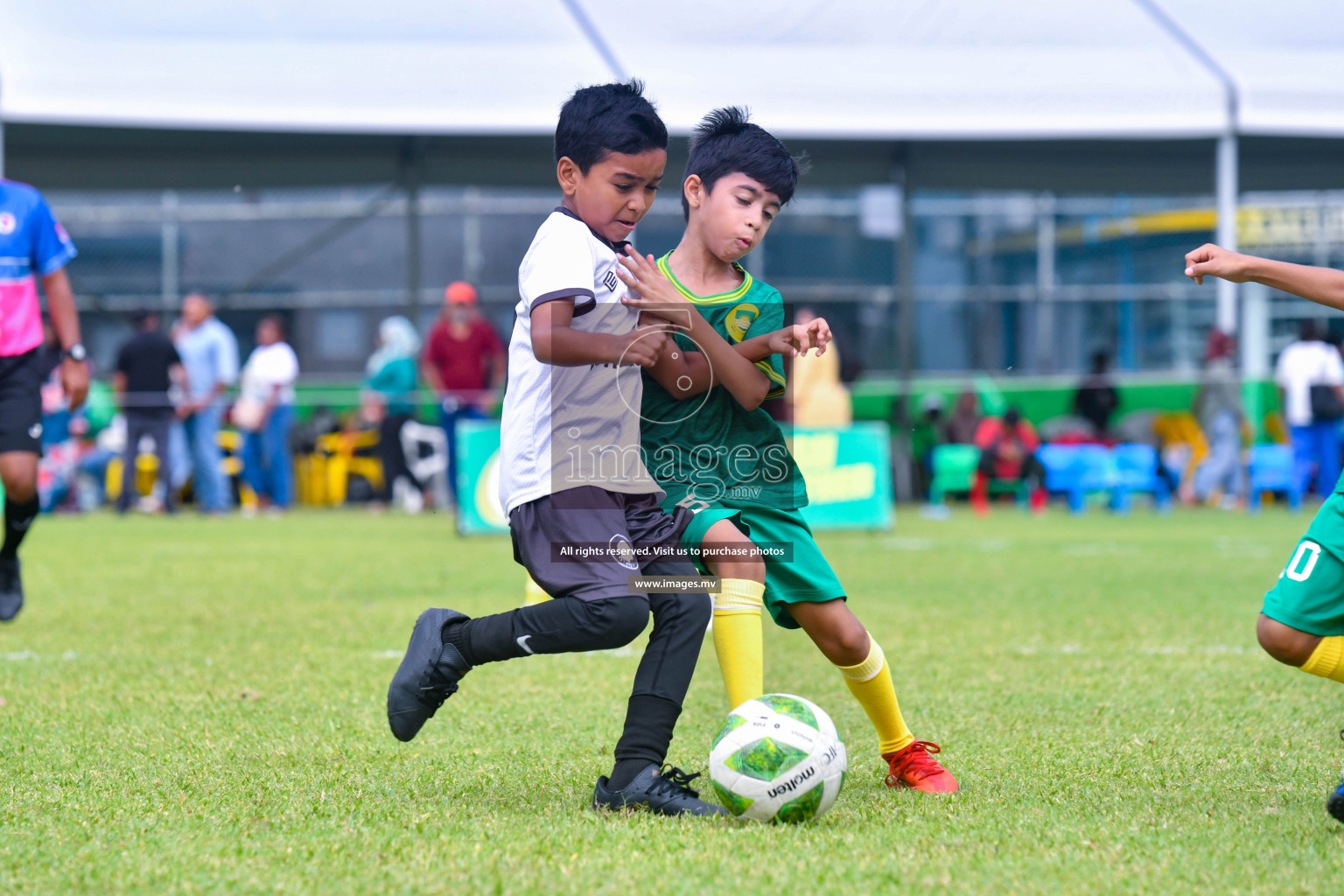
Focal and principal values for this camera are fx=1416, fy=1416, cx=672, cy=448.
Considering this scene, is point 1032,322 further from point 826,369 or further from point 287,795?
point 287,795

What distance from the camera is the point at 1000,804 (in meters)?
2.90

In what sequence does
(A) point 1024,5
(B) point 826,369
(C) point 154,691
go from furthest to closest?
(A) point 1024,5 → (B) point 826,369 → (C) point 154,691

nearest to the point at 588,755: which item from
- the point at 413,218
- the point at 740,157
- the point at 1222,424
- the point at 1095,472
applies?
the point at 740,157

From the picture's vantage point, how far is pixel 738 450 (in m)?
3.05

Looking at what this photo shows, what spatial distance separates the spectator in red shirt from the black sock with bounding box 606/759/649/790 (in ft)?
37.6

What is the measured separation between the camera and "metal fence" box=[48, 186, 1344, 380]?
18.0 m

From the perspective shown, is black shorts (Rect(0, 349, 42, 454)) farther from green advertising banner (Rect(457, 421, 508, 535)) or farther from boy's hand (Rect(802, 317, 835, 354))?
green advertising banner (Rect(457, 421, 508, 535))

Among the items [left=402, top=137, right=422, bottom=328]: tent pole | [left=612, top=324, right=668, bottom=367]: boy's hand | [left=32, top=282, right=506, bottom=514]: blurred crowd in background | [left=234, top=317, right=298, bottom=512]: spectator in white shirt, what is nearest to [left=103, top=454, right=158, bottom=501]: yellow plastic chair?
[left=32, top=282, right=506, bottom=514]: blurred crowd in background

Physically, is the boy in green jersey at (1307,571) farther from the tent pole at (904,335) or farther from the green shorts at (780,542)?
the tent pole at (904,335)

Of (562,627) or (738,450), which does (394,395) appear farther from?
(562,627)

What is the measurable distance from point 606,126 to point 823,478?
27.7 feet

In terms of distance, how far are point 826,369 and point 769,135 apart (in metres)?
9.73

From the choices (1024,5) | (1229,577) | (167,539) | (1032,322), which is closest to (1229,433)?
(1032,322)

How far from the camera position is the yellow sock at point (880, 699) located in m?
3.19
